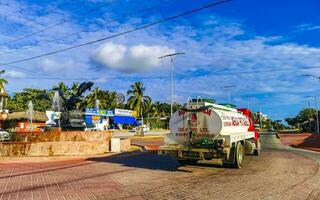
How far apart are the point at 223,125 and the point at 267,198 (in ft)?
Answer: 17.2

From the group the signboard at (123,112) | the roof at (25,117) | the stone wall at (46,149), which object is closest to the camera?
the stone wall at (46,149)

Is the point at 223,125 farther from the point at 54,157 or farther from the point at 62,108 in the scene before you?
the point at 62,108

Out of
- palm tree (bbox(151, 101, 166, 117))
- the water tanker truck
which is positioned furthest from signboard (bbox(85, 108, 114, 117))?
the water tanker truck

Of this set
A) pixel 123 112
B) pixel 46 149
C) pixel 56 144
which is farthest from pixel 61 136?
pixel 123 112

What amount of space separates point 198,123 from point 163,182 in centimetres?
371

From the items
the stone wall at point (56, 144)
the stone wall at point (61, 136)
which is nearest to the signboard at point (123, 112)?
the stone wall at point (61, 136)

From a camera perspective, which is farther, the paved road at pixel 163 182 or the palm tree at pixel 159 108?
the palm tree at pixel 159 108

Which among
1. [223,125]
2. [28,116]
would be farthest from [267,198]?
[28,116]

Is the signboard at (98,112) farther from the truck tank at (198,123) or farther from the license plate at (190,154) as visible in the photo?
the license plate at (190,154)

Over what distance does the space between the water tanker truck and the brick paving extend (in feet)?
2.07

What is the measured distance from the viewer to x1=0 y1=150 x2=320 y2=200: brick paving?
30.9 ft

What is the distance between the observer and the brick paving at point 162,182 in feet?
30.9

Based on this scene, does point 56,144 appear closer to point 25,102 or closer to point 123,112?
point 123,112

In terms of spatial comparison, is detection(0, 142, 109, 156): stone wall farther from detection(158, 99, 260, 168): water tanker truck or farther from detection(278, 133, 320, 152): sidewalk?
detection(278, 133, 320, 152): sidewalk
